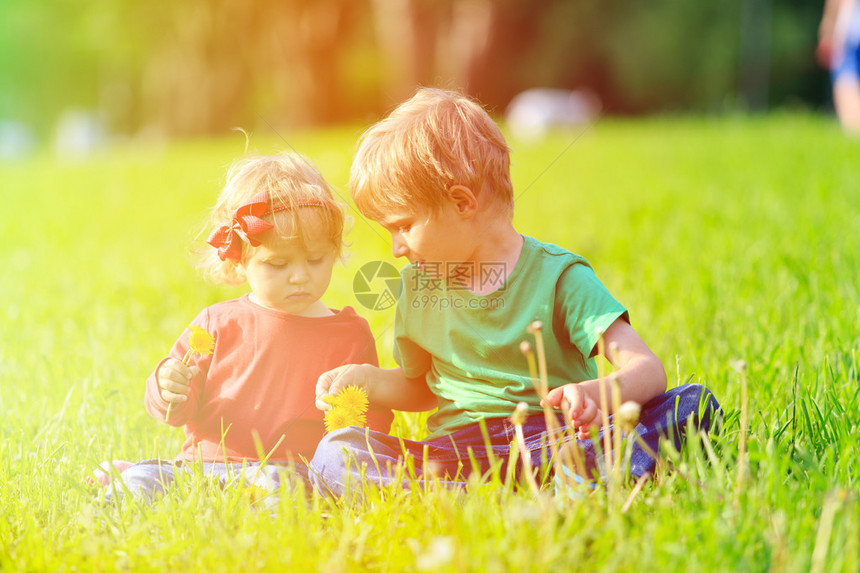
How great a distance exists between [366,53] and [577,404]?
3314cm

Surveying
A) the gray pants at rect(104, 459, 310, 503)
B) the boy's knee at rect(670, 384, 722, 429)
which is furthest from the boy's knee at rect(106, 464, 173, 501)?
the boy's knee at rect(670, 384, 722, 429)

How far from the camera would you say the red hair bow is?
1.96 meters

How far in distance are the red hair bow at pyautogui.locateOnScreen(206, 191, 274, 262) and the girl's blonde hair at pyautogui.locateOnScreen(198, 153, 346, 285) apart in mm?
17

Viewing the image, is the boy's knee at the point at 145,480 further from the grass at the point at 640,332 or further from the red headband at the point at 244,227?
the red headband at the point at 244,227

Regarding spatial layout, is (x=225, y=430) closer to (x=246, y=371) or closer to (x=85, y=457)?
(x=246, y=371)

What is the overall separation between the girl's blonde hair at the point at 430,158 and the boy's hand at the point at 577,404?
0.52 metres

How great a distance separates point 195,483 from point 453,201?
850 millimetres

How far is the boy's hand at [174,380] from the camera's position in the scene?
6.61 feet

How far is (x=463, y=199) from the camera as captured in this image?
1.94 metres

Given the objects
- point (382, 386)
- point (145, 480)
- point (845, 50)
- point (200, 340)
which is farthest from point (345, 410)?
point (845, 50)

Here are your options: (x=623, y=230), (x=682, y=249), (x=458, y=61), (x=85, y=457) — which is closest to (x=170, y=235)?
(x=623, y=230)

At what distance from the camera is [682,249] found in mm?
4480

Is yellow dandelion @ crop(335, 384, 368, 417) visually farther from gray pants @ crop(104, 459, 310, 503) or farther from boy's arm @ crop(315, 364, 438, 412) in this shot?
gray pants @ crop(104, 459, 310, 503)

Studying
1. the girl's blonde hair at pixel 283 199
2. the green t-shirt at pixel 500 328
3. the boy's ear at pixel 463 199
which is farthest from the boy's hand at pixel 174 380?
the boy's ear at pixel 463 199
